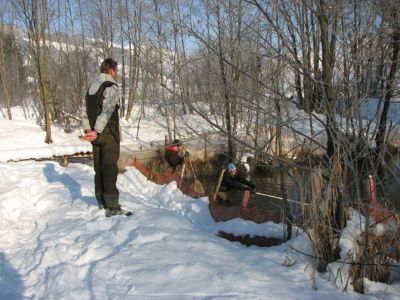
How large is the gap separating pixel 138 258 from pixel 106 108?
201cm

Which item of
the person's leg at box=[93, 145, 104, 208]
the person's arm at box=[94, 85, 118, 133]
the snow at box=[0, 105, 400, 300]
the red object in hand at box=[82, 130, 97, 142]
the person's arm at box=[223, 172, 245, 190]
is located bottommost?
the person's arm at box=[223, 172, 245, 190]

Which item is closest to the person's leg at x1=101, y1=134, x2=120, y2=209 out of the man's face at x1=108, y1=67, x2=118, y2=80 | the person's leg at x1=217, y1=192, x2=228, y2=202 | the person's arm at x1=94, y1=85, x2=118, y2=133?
the person's arm at x1=94, y1=85, x2=118, y2=133

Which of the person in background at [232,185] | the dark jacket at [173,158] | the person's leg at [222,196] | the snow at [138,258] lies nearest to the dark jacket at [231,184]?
the person in background at [232,185]

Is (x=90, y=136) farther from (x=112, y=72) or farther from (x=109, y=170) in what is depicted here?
(x=112, y=72)

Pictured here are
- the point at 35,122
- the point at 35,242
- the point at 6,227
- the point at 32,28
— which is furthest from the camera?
the point at 35,122

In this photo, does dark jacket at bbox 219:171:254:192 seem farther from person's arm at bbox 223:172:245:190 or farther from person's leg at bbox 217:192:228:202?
person's leg at bbox 217:192:228:202

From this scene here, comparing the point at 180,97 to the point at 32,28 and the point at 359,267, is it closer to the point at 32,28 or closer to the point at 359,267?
the point at 359,267

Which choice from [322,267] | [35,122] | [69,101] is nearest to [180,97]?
[322,267]

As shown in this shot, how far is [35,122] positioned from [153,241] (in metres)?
18.1

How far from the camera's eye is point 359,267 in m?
3.41

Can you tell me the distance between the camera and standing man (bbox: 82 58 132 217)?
4.98 meters

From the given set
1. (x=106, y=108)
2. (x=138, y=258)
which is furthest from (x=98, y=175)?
(x=138, y=258)

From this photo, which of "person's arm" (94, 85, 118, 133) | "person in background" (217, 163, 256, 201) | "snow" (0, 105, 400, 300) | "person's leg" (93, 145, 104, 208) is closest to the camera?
"snow" (0, 105, 400, 300)

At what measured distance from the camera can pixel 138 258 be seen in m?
3.66
